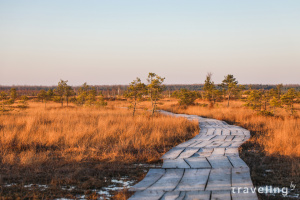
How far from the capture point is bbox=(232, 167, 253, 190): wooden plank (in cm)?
342

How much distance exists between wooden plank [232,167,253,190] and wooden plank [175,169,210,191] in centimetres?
43

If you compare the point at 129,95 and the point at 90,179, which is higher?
the point at 129,95

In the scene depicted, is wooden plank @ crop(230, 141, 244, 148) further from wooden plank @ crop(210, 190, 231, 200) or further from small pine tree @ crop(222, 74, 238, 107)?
small pine tree @ crop(222, 74, 238, 107)

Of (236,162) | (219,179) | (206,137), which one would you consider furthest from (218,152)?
(206,137)

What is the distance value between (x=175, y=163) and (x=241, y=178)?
4.23ft

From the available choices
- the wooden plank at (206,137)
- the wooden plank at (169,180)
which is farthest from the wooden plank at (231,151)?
the wooden plank at (169,180)

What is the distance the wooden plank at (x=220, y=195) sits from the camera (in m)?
2.93

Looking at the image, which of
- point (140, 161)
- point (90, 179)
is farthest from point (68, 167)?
point (140, 161)

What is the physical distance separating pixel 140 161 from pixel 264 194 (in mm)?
2568

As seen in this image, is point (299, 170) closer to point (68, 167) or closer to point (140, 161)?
point (140, 161)

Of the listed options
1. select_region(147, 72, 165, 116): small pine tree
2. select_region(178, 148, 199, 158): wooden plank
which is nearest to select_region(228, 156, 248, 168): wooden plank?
select_region(178, 148, 199, 158): wooden plank

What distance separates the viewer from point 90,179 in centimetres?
380

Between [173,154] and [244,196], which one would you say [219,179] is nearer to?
Result: [244,196]

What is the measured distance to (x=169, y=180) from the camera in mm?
3633
